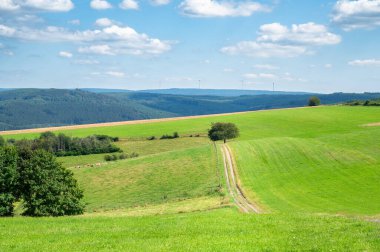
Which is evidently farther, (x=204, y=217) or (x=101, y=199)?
(x=101, y=199)

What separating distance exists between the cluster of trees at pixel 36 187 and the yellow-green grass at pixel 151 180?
828 cm

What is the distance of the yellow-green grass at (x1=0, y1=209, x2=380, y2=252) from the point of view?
19.5 metres

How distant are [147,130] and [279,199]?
3935 inches

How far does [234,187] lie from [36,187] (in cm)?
2509

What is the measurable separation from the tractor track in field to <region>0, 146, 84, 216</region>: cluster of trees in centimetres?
1654

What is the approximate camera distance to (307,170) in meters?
66.9

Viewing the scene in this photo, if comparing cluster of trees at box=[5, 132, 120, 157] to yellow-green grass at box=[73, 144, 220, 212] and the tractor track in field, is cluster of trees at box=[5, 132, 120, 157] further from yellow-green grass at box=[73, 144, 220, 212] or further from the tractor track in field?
the tractor track in field

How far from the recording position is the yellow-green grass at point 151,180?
5666cm

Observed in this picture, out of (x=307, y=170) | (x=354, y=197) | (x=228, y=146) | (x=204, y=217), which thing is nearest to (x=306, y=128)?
(x=228, y=146)

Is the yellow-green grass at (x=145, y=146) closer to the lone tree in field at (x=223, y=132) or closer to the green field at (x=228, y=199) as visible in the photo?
the green field at (x=228, y=199)

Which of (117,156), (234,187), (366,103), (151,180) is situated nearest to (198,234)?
(234,187)

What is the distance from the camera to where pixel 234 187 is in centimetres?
5788

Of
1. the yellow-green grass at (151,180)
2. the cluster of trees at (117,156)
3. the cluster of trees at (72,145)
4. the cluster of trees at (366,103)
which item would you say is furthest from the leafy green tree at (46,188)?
the cluster of trees at (366,103)

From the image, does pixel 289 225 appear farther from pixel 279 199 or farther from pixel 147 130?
pixel 147 130
